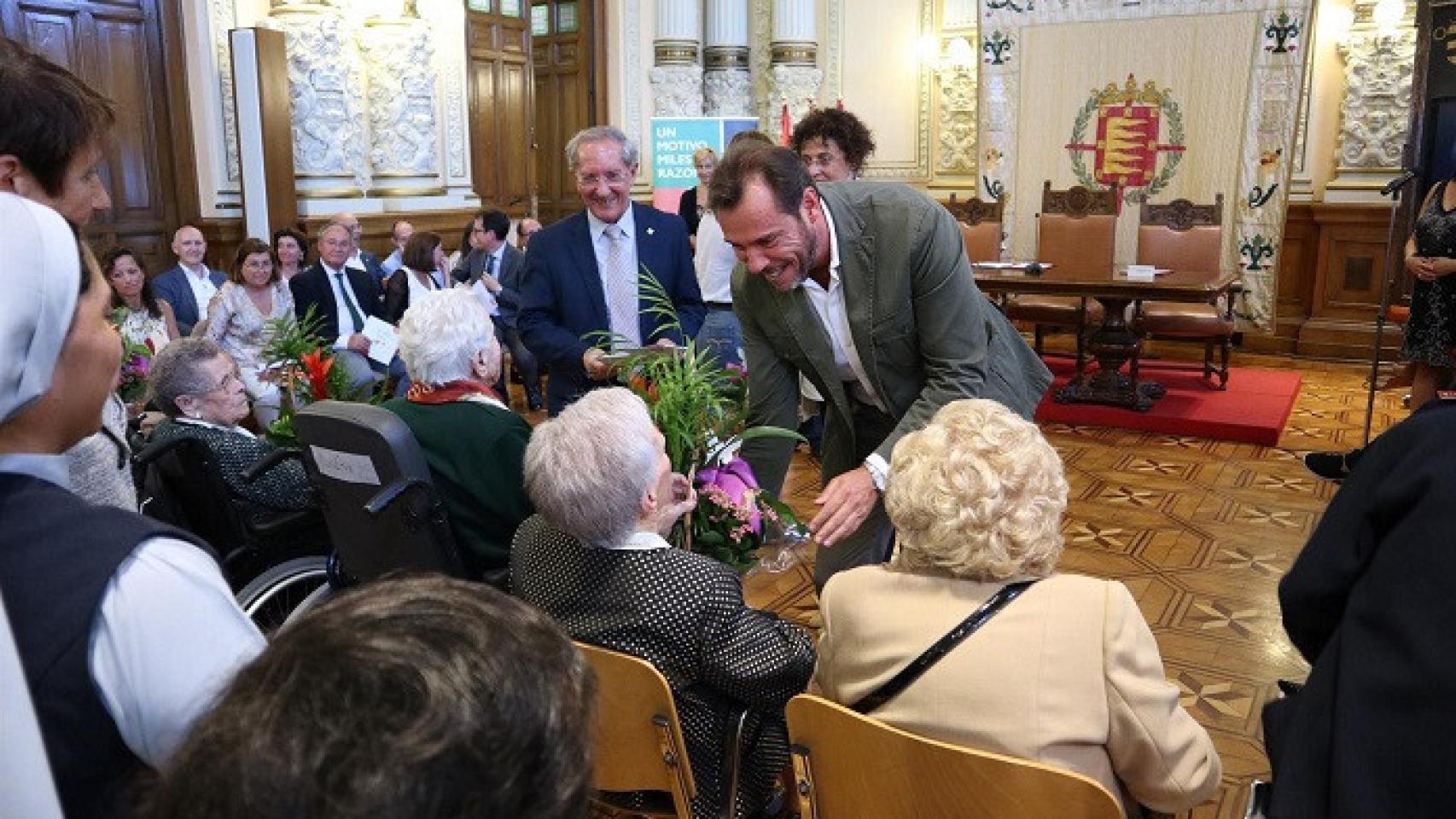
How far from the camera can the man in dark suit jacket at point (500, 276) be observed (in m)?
6.52

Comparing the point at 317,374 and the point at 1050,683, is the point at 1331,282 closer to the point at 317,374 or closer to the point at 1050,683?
the point at 317,374

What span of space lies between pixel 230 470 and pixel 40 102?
135cm

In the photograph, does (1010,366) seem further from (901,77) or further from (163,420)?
(901,77)

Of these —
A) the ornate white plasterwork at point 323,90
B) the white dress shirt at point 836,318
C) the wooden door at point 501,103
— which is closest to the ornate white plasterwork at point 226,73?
the ornate white plasterwork at point 323,90

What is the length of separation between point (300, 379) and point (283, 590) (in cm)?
56

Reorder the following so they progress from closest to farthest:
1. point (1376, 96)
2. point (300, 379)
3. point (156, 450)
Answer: point (156, 450)
point (300, 379)
point (1376, 96)

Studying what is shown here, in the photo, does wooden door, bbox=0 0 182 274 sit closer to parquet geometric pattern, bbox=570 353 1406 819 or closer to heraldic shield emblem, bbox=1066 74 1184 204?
parquet geometric pattern, bbox=570 353 1406 819

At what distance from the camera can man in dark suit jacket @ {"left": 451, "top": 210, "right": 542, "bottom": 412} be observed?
6.52 metres

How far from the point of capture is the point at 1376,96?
7672 mm

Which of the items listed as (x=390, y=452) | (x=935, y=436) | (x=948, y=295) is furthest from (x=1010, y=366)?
(x=390, y=452)

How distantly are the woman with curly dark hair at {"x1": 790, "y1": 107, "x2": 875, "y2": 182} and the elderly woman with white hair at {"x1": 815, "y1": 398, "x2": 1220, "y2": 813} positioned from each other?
2.24m

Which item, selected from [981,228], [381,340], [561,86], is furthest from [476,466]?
[561,86]

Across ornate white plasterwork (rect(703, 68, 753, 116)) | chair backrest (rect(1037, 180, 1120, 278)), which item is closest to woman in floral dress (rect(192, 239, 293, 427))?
chair backrest (rect(1037, 180, 1120, 278))

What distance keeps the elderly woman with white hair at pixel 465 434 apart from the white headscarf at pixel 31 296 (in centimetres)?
146
